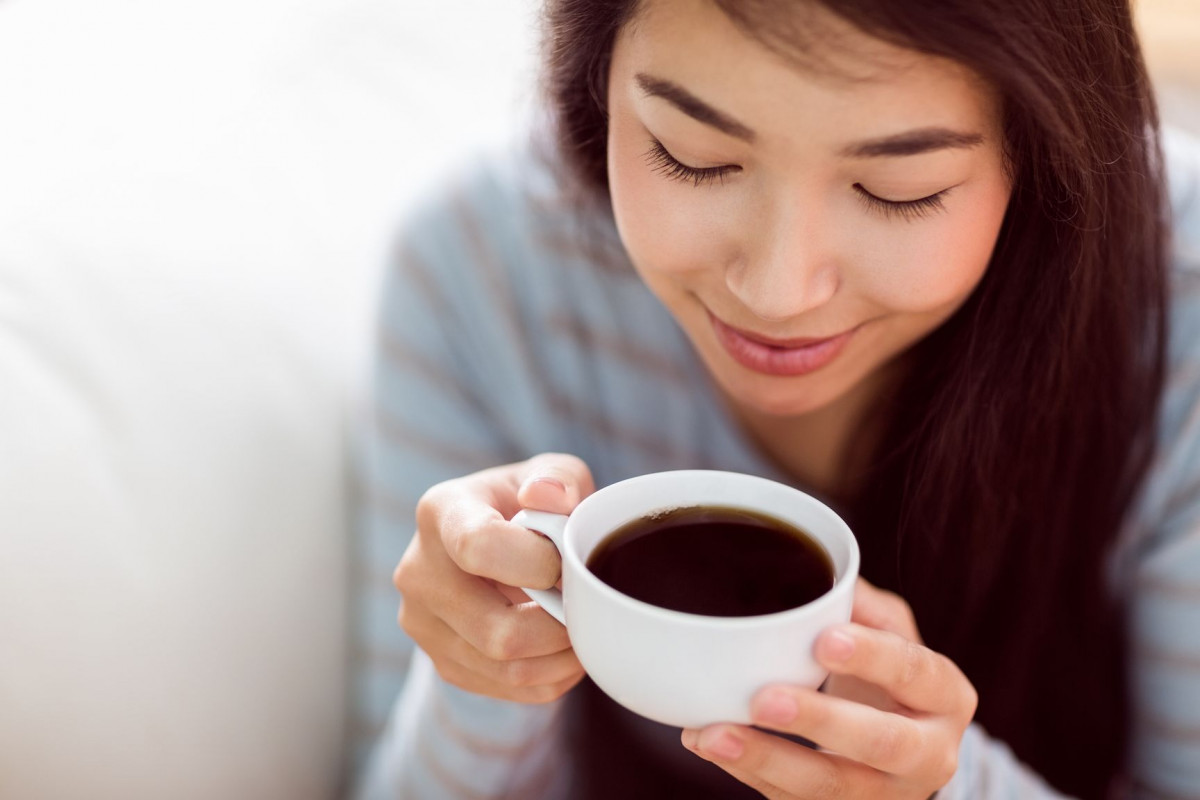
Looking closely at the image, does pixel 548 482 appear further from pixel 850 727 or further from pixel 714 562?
pixel 850 727

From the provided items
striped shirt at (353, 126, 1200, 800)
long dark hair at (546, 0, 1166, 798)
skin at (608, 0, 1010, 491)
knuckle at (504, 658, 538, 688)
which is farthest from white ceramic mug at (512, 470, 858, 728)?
striped shirt at (353, 126, 1200, 800)

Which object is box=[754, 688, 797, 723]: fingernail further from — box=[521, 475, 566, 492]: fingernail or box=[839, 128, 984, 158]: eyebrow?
box=[839, 128, 984, 158]: eyebrow

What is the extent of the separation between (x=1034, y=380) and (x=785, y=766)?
473 mm

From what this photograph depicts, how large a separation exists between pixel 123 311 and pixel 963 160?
32.7 inches

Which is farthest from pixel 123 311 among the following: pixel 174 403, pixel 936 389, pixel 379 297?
pixel 936 389

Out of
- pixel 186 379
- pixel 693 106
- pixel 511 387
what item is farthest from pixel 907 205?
pixel 186 379

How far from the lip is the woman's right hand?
0.22m

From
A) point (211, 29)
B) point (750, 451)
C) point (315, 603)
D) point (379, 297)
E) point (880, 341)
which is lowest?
point (315, 603)

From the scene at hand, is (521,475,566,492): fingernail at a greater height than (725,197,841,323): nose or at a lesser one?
lesser

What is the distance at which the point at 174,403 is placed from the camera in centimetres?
110

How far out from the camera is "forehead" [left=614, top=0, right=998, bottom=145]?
73cm

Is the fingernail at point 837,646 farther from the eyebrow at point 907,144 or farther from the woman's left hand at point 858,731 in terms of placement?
the eyebrow at point 907,144

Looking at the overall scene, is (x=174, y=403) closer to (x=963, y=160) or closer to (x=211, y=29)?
(x=211, y=29)

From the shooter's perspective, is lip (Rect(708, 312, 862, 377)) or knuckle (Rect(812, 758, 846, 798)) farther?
Answer: lip (Rect(708, 312, 862, 377))
